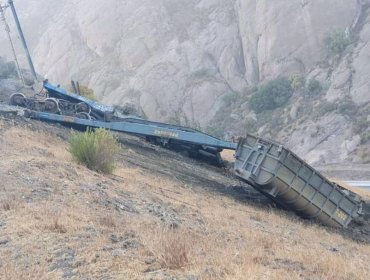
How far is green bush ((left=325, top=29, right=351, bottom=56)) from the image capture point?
54.8 m

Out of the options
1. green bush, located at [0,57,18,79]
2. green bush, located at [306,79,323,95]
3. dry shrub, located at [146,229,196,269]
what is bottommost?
green bush, located at [306,79,323,95]

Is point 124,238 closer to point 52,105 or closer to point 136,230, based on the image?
point 136,230

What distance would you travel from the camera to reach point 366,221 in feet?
62.3

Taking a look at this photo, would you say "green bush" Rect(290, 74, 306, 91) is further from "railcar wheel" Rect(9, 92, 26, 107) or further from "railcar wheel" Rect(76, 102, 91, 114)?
"railcar wheel" Rect(9, 92, 26, 107)

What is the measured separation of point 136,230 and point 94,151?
733 cm

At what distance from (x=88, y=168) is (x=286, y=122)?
38019 millimetres

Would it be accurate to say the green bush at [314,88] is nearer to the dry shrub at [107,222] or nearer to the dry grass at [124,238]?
the dry grass at [124,238]

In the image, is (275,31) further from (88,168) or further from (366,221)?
(88,168)

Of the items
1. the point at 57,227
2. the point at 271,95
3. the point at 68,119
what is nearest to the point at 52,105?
the point at 68,119

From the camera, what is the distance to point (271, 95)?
55562 millimetres

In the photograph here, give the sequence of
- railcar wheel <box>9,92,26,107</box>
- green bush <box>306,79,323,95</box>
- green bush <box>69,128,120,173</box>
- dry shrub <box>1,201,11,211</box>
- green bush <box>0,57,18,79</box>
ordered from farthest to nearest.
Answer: green bush <box>306,79,323,95</box> < green bush <box>0,57,18,79</box> < railcar wheel <box>9,92,26,107</box> < green bush <box>69,128,120,173</box> < dry shrub <box>1,201,11,211</box>

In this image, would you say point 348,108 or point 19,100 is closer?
point 19,100

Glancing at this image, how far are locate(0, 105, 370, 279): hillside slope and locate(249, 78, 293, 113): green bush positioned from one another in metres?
38.2

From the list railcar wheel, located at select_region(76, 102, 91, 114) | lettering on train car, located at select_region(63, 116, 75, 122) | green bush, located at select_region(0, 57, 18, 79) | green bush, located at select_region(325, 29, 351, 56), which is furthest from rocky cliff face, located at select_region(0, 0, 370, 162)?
Answer: lettering on train car, located at select_region(63, 116, 75, 122)
